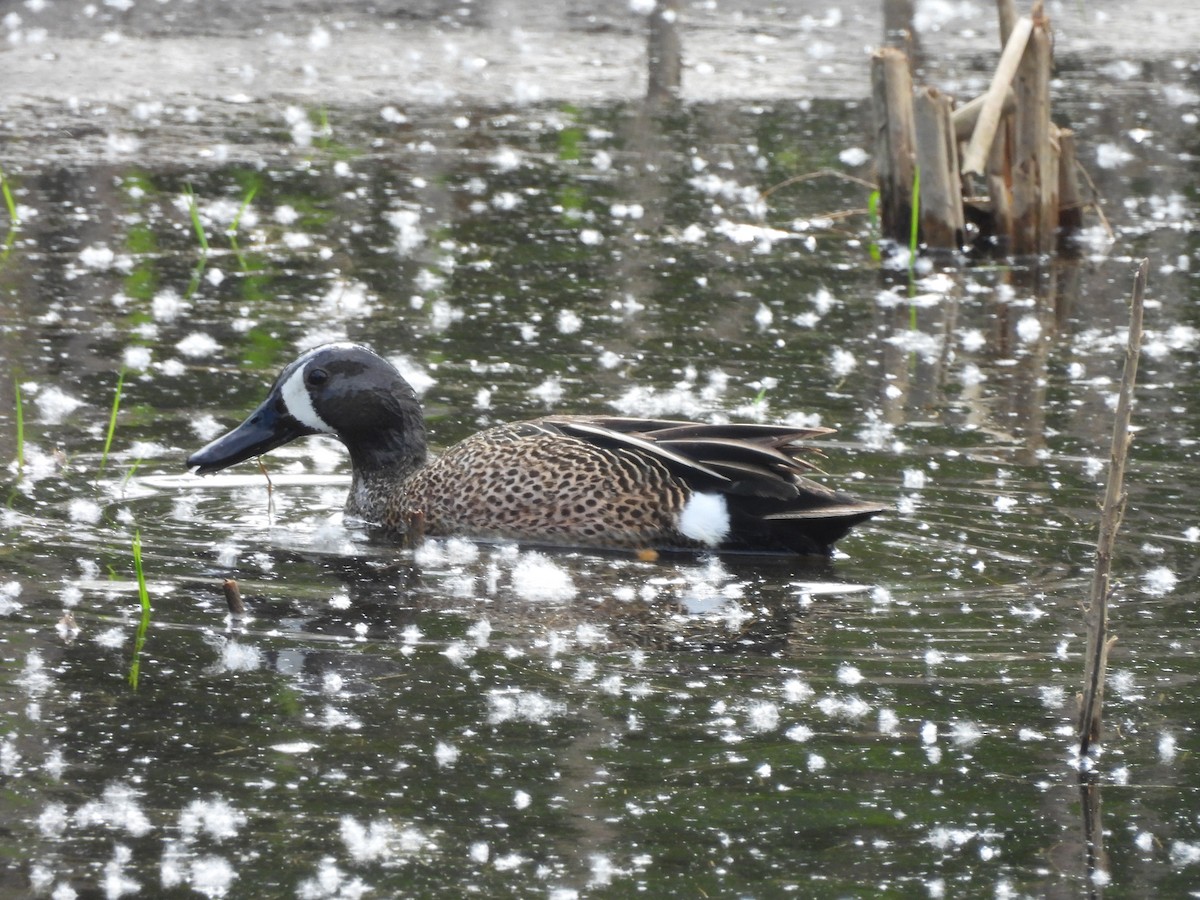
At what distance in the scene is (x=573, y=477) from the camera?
6.99 m

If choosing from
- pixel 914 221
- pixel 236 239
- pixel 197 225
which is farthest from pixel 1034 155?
pixel 197 225

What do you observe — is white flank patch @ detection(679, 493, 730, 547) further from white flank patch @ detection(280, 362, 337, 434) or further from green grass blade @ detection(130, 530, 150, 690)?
green grass blade @ detection(130, 530, 150, 690)

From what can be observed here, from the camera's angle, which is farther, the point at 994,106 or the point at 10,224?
the point at 10,224

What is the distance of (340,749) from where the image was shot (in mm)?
5066

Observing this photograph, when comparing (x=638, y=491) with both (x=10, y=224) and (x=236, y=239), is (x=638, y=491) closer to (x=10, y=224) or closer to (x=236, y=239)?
(x=236, y=239)

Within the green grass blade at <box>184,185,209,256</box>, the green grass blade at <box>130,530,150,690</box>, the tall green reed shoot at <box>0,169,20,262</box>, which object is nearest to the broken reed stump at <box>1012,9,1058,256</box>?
the green grass blade at <box>184,185,209,256</box>

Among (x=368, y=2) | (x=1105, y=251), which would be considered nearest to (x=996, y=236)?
(x=1105, y=251)

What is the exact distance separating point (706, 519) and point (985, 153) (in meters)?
4.68


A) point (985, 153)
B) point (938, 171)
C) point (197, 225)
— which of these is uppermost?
point (985, 153)

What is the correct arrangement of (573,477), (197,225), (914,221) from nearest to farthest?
1. (573,477)
2. (197,225)
3. (914,221)

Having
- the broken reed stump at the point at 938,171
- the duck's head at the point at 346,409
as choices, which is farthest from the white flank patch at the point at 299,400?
the broken reed stump at the point at 938,171

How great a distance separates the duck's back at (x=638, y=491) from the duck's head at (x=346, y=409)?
1.08 feet

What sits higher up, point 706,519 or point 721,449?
point 721,449

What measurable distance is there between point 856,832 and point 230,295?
610cm
